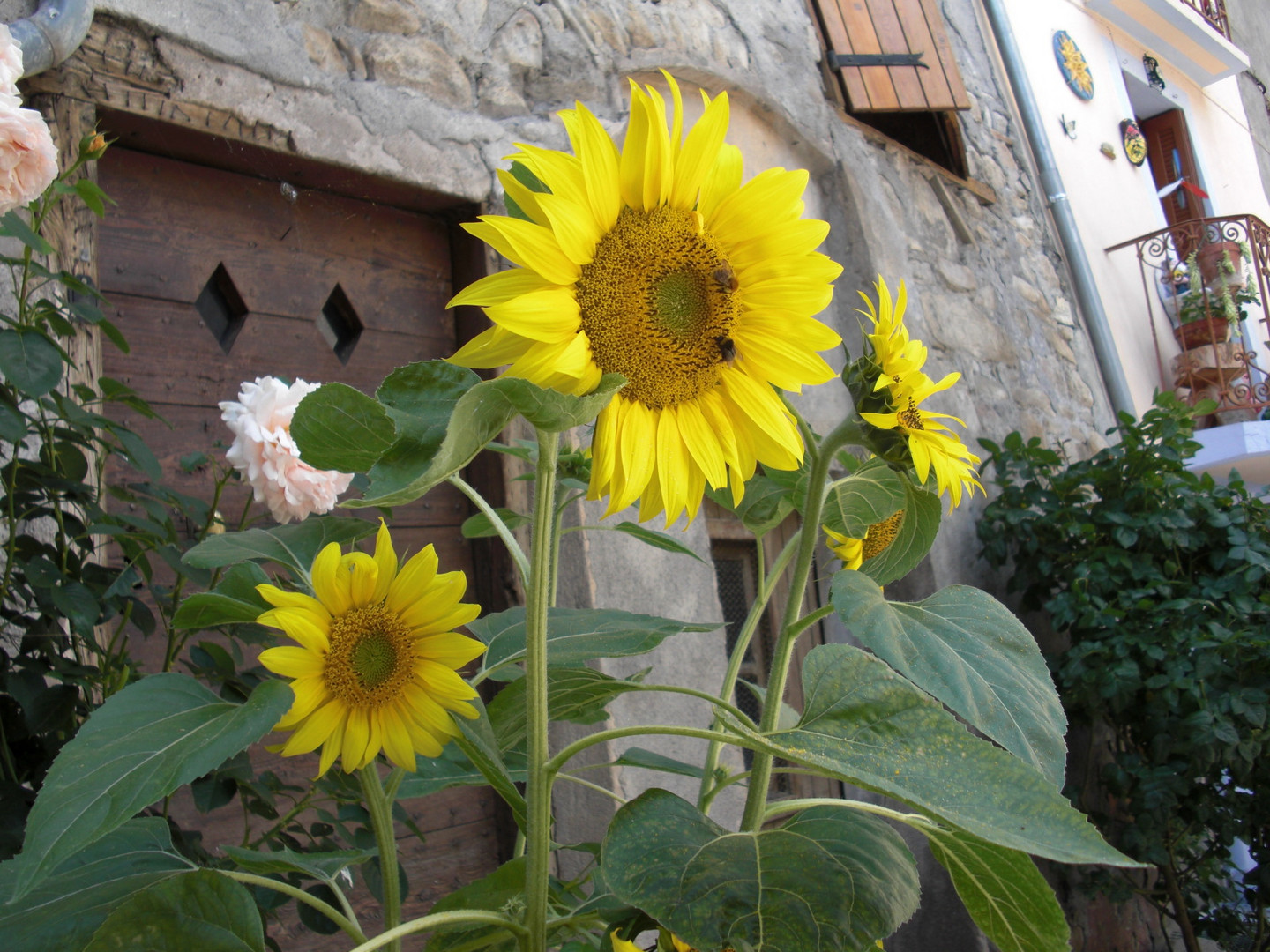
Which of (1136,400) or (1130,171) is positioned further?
(1130,171)

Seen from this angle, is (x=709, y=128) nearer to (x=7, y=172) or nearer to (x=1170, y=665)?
(x=7, y=172)

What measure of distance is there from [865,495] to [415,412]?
0.47m

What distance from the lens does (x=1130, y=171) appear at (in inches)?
218

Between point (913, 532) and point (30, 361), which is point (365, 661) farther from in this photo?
point (30, 361)

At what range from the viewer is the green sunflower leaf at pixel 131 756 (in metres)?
0.47

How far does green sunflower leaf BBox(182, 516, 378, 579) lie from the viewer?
714mm

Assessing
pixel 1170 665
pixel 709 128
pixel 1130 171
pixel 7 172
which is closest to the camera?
pixel 709 128

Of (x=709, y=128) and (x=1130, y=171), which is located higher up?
(x=1130, y=171)

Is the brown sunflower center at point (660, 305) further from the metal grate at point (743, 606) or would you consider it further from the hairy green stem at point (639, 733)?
the metal grate at point (743, 606)

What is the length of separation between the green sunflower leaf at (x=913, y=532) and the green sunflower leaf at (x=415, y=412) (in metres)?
0.40

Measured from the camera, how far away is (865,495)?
83cm

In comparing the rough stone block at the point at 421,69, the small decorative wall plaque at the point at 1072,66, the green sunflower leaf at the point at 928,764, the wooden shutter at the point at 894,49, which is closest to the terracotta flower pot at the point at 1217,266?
the small decorative wall plaque at the point at 1072,66

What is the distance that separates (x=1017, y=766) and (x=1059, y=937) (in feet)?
0.45

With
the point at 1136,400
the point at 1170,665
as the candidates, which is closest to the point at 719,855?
the point at 1170,665
